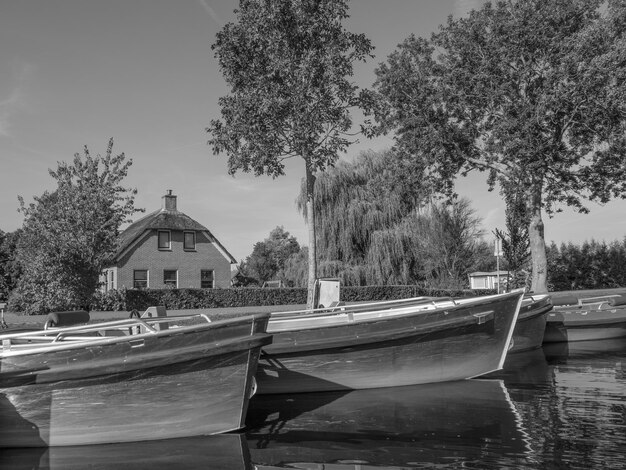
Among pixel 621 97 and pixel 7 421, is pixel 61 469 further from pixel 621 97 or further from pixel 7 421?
pixel 621 97

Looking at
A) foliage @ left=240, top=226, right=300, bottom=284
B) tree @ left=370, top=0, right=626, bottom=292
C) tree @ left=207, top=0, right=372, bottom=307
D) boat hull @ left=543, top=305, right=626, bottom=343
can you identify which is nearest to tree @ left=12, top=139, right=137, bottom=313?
tree @ left=207, top=0, right=372, bottom=307

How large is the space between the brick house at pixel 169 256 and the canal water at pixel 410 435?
32783mm

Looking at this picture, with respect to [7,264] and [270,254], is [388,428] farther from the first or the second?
[270,254]

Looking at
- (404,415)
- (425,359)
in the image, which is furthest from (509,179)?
(404,415)

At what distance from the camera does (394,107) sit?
31266 millimetres

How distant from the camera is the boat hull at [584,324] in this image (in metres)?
18.0

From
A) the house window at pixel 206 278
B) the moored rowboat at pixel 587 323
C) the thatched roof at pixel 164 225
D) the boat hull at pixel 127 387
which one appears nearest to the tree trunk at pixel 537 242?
the moored rowboat at pixel 587 323

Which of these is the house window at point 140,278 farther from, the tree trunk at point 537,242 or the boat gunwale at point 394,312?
the boat gunwale at point 394,312

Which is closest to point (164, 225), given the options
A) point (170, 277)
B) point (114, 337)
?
point (170, 277)

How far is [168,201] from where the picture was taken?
45.5 meters

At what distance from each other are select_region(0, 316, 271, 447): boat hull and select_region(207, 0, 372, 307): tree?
13.2 meters

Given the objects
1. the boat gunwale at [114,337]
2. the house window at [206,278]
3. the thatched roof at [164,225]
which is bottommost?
the boat gunwale at [114,337]

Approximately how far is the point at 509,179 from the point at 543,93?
3.91 meters

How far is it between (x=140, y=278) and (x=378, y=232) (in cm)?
1707
